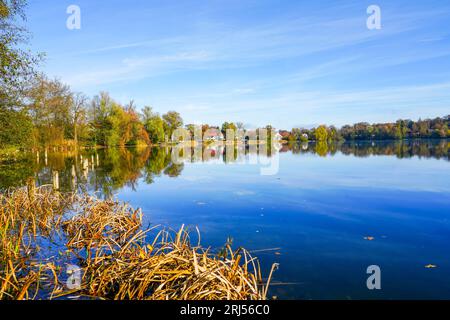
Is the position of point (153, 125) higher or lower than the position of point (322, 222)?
higher

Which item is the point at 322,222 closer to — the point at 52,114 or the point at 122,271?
the point at 122,271

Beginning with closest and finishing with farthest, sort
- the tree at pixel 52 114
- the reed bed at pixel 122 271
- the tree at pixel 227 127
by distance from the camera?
the reed bed at pixel 122 271 → the tree at pixel 52 114 → the tree at pixel 227 127

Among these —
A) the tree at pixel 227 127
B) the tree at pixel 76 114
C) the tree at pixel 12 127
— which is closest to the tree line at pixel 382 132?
the tree at pixel 227 127

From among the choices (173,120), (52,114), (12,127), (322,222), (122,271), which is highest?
(173,120)

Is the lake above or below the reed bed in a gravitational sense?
below

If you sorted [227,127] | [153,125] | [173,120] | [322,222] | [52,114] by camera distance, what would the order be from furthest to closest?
[227,127] < [173,120] < [153,125] < [52,114] < [322,222]

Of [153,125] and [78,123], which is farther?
[153,125]

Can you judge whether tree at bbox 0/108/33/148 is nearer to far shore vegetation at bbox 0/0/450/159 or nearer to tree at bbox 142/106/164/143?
far shore vegetation at bbox 0/0/450/159

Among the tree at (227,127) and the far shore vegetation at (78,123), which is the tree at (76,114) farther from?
the tree at (227,127)

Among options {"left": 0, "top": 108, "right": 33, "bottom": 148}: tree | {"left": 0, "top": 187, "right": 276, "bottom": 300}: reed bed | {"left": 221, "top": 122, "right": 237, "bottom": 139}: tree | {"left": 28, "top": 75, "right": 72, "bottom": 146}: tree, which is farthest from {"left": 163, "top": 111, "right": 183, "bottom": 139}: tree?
{"left": 0, "top": 187, "right": 276, "bottom": 300}: reed bed

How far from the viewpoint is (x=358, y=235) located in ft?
28.3

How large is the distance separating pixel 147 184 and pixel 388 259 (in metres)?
14.4

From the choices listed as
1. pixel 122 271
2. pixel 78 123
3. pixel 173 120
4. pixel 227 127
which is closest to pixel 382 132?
pixel 227 127
